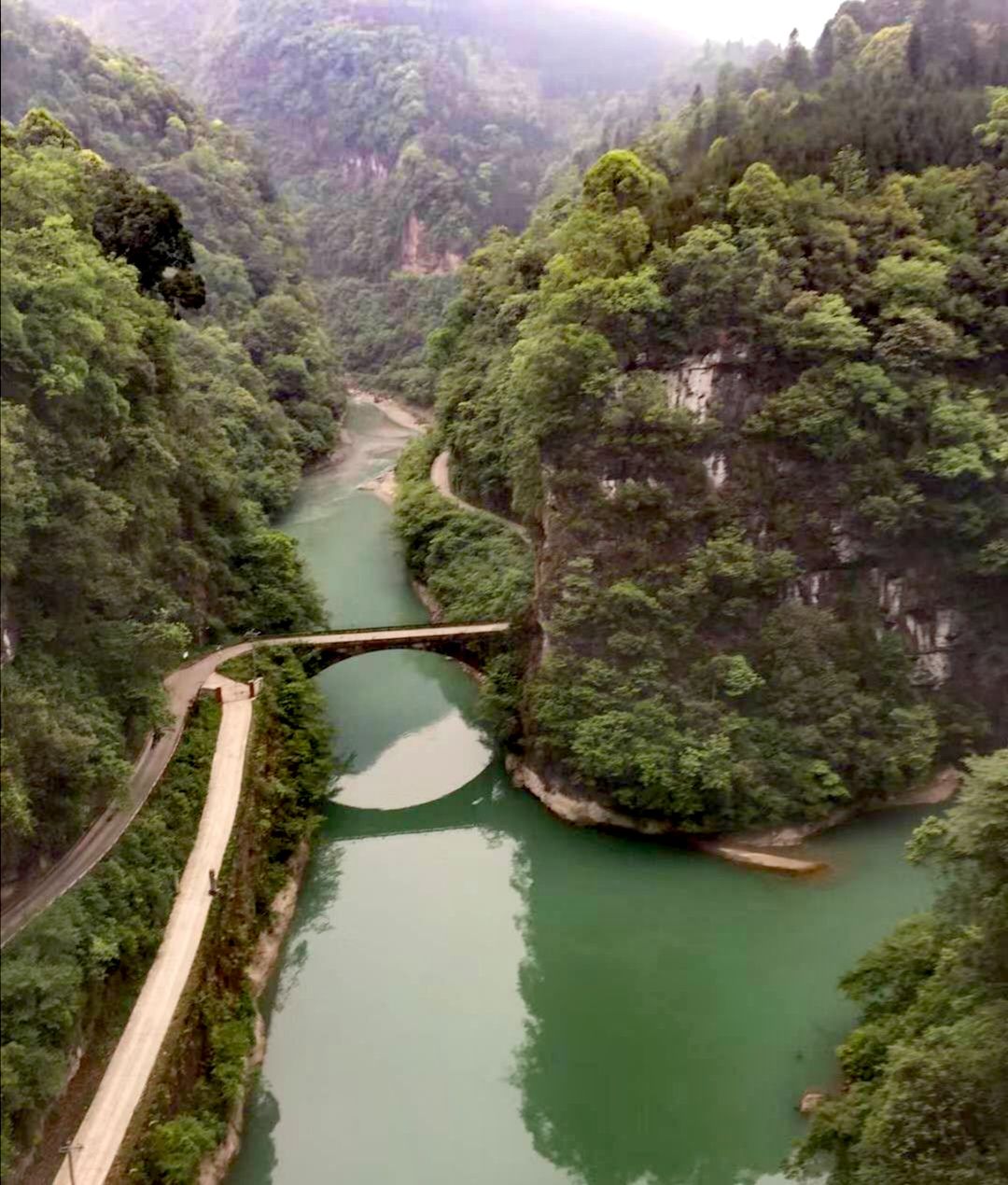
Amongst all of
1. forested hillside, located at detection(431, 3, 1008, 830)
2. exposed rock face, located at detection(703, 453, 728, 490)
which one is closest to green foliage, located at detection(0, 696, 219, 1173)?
forested hillside, located at detection(431, 3, 1008, 830)

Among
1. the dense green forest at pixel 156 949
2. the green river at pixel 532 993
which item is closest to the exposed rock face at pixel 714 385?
the green river at pixel 532 993

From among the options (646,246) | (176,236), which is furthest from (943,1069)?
(176,236)

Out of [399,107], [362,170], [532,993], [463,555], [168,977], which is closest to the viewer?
[168,977]

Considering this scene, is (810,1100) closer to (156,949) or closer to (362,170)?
(156,949)

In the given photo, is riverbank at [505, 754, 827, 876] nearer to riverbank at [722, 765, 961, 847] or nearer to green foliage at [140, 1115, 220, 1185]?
riverbank at [722, 765, 961, 847]

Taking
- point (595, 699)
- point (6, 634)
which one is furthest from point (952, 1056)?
point (6, 634)

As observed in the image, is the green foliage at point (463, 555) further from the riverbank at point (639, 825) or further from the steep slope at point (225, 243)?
the steep slope at point (225, 243)
